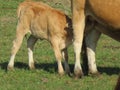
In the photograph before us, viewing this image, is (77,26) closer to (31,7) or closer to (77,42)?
(77,42)

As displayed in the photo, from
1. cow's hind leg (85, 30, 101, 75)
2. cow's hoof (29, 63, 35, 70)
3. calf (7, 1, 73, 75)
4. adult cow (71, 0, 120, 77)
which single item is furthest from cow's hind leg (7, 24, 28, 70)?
cow's hind leg (85, 30, 101, 75)

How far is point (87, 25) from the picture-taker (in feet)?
31.1

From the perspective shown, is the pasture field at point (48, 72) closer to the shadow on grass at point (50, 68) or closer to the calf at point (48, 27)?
the shadow on grass at point (50, 68)

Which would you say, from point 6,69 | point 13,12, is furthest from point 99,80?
point 13,12

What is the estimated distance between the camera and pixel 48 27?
9.49 meters

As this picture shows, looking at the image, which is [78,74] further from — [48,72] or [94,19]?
[94,19]

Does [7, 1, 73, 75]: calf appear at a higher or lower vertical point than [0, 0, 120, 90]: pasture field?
higher

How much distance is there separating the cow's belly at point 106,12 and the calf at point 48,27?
0.81m

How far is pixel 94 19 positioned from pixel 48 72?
4.70 feet

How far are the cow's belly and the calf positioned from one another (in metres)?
0.81

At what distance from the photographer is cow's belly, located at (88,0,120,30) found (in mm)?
8883

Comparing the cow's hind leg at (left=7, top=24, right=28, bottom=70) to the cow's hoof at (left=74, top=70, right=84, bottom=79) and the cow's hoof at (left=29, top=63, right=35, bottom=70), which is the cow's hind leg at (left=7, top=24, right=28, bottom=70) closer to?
the cow's hoof at (left=29, top=63, right=35, bottom=70)

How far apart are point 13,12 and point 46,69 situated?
409 inches

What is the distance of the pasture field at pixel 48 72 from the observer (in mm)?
8469
